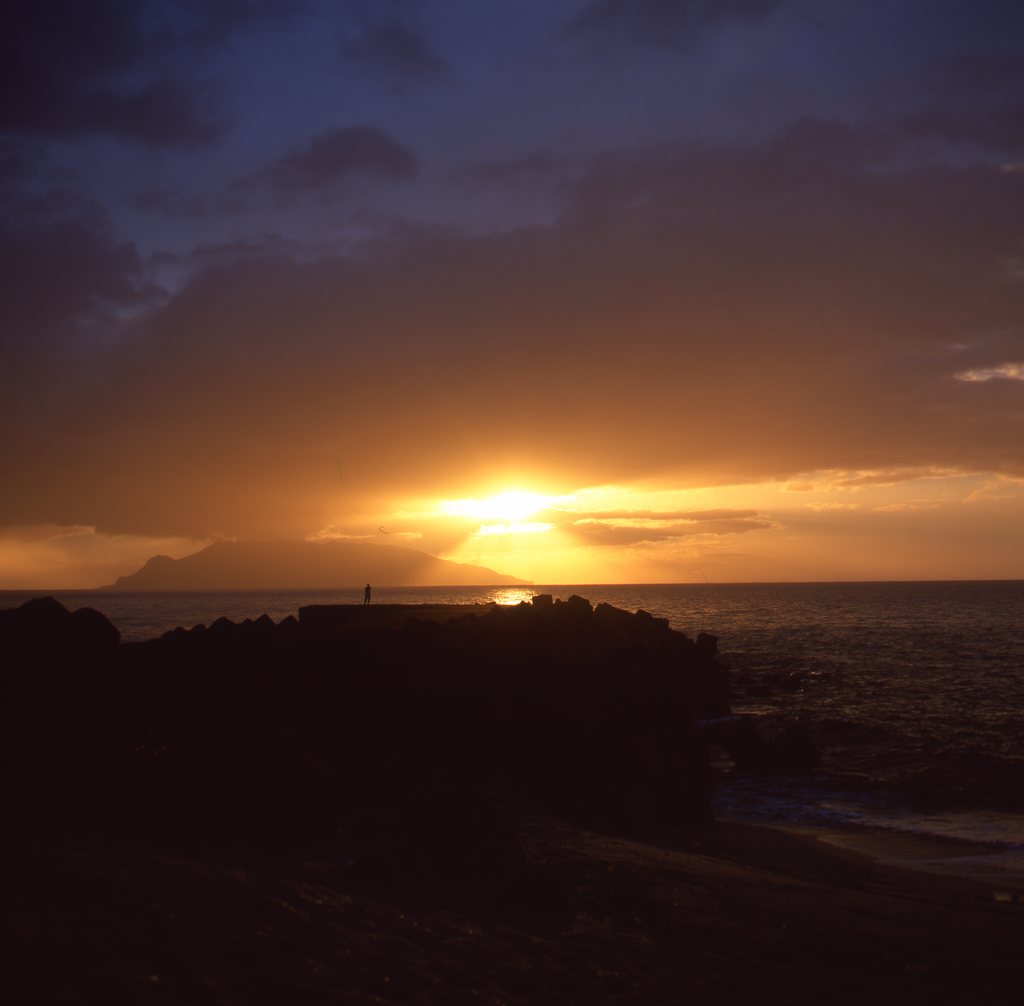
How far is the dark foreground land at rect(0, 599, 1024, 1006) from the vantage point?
6188 mm

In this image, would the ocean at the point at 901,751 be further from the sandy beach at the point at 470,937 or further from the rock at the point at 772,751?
the sandy beach at the point at 470,937

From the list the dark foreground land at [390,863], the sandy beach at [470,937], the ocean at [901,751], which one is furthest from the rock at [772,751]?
the sandy beach at [470,937]

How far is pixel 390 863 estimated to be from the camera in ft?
28.4

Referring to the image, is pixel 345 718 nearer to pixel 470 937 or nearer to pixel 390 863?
pixel 390 863

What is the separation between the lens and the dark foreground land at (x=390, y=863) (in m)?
6.19

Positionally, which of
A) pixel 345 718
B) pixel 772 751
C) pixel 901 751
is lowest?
pixel 901 751

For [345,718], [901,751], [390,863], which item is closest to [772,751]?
[901,751]

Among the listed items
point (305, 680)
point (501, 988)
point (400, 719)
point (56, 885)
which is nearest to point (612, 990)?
point (501, 988)

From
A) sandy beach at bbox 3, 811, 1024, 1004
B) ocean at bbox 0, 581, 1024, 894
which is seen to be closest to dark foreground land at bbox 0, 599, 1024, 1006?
sandy beach at bbox 3, 811, 1024, 1004

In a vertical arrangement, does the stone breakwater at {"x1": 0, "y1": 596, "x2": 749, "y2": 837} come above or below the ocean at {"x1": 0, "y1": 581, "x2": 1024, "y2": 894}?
above

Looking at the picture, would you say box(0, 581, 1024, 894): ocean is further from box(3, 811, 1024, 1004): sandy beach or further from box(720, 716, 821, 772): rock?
box(3, 811, 1024, 1004): sandy beach

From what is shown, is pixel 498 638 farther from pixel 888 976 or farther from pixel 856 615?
pixel 856 615

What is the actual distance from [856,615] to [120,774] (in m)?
106

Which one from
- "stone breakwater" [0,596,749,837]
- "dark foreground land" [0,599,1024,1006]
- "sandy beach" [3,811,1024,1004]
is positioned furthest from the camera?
"stone breakwater" [0,596,749,837]
